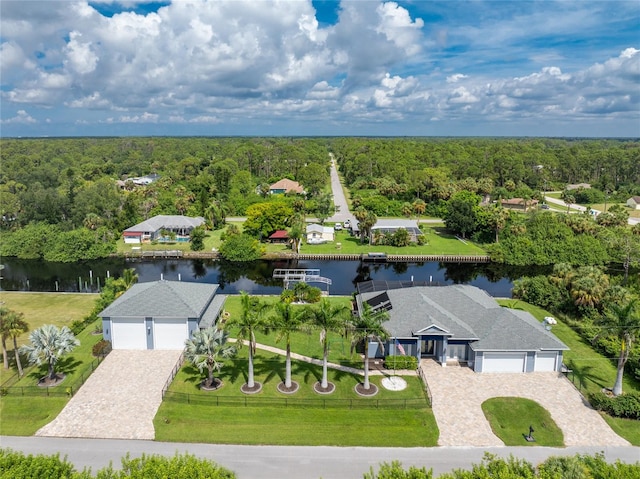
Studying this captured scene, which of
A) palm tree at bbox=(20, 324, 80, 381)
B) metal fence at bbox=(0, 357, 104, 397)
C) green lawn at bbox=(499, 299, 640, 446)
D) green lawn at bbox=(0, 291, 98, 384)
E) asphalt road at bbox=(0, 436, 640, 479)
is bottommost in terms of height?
asphalt road at bbox=(0, 436, 640, 479)

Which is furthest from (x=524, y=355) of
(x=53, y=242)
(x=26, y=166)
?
(x=26, y=166)

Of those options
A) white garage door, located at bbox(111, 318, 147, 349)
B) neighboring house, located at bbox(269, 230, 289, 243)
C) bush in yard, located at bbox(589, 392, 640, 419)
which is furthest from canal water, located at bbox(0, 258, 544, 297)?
bush in yard, located at bbox(589, 392, 640, 419)

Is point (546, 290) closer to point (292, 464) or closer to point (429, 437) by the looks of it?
point (429, 437)

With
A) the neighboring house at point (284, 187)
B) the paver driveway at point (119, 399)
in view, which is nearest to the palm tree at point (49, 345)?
the paver driveway at point (119, 399)

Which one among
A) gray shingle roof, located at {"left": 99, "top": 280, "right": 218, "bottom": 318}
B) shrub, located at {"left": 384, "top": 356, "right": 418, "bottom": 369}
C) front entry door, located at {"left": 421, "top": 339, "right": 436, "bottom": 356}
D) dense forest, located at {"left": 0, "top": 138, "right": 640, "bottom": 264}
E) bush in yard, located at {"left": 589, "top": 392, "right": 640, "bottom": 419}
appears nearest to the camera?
bush in yard, located at {"left": 589, "top": 392, "right": 640, "bottom": 419}

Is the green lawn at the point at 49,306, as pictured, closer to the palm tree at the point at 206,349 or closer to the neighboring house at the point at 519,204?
the palm tree at the point at 206,349

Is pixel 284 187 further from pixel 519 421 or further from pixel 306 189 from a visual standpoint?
pixel 519 421

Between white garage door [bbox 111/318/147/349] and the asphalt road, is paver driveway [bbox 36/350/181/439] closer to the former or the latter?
white garage door [bbox 111/318/147/349]
